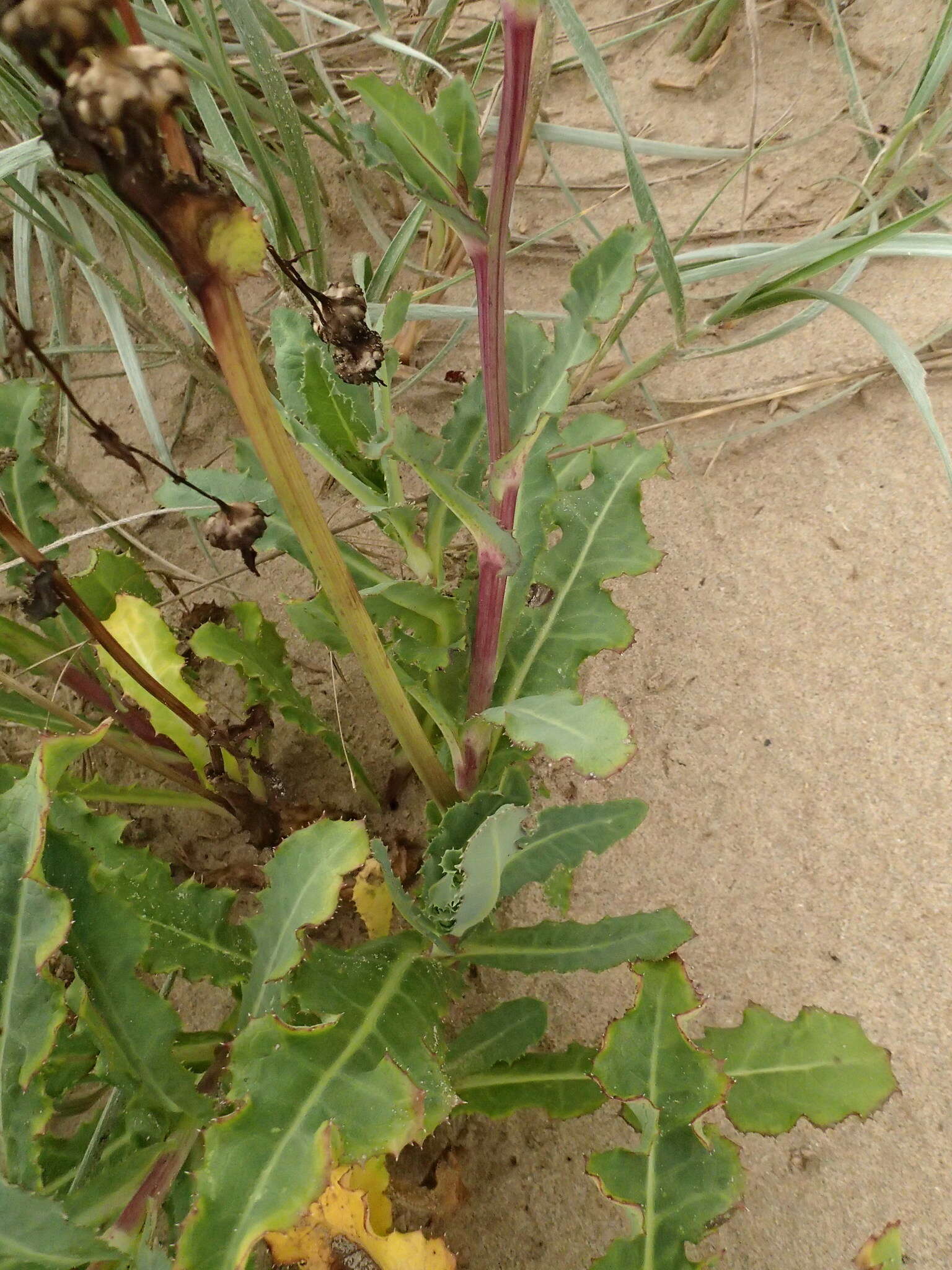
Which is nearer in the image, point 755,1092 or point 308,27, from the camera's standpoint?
point 755,1092

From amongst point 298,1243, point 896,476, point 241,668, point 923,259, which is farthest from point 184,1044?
point 923,259

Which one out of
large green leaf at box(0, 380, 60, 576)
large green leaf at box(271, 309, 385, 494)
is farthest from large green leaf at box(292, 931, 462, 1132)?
large green leaf at box(0, 380, 60, 576)

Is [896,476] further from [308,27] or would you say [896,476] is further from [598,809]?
[308,27]

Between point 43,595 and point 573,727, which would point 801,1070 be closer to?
point 573,727

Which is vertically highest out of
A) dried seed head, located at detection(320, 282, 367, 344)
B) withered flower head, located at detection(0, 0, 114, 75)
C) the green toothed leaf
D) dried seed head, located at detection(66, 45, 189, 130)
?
withered flower head, located at detection(0, 0, 114, 75)

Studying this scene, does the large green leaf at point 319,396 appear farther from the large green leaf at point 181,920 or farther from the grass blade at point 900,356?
the grass blade at point 900,356

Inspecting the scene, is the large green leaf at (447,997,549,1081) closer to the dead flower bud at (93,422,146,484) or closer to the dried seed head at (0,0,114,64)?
the dead flower bud at (93,422,146,484)
